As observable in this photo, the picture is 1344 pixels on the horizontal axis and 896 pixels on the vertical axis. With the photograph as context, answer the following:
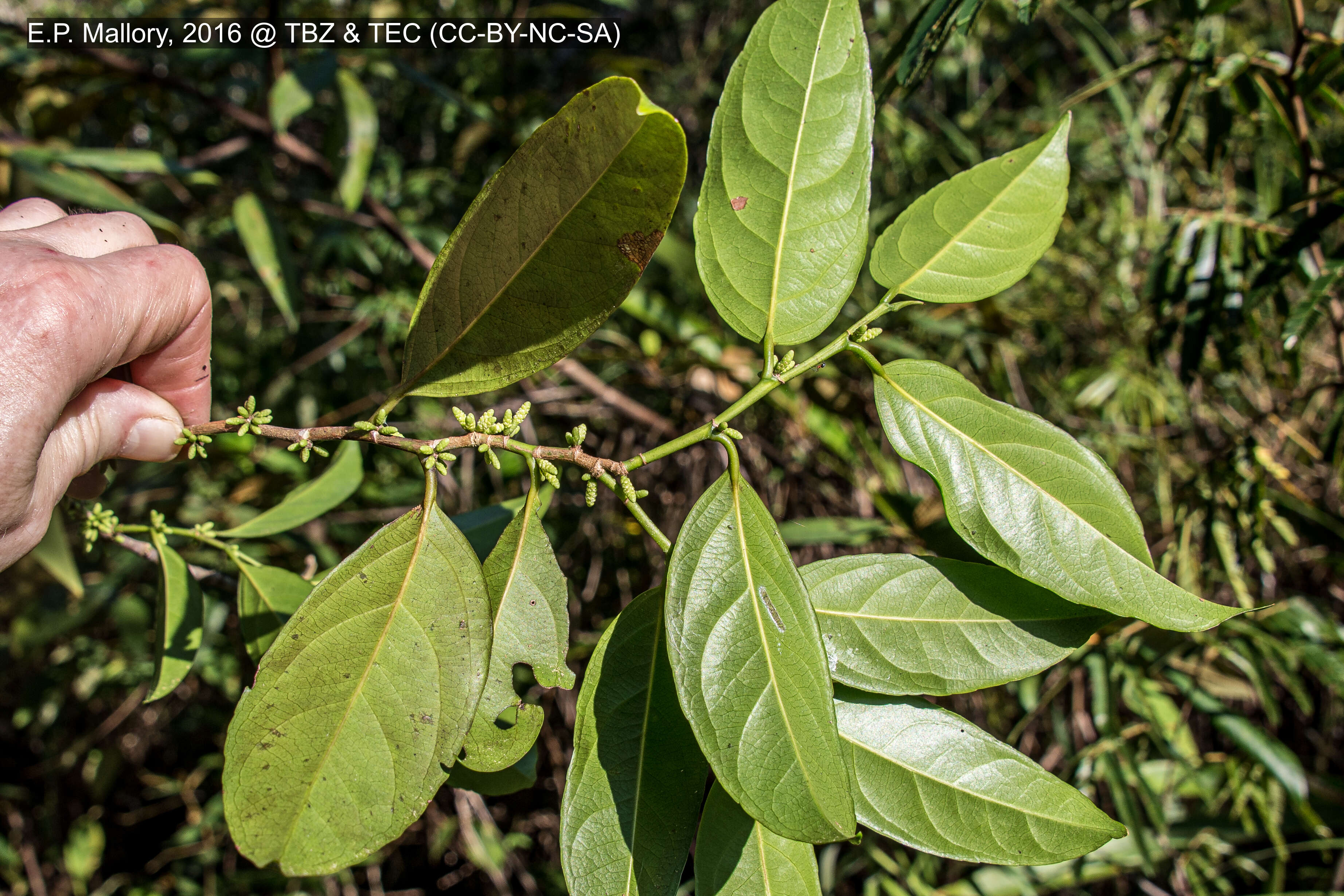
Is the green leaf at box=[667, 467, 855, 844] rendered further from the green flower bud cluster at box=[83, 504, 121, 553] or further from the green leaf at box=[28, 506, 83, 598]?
the green leaf at box=[28, 506, 83, 598]

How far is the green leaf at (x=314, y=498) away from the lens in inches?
41.4

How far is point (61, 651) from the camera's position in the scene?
246 cm

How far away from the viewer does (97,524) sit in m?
0.90

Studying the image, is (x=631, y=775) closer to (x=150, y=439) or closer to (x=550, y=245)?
(x=550, y=245)

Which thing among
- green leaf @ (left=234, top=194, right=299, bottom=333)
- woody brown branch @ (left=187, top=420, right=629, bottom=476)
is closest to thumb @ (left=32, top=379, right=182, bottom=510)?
woody brown branch @ (left=187, top=420, right=629, bottom=476)

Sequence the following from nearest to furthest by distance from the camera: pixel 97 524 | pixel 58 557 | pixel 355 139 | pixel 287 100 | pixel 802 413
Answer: pixel 97 524 < pixel 58 557 < pixel 287 100 < pixel 355 139 < pixel 802 413

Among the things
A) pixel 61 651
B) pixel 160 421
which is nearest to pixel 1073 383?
pixel 160 421

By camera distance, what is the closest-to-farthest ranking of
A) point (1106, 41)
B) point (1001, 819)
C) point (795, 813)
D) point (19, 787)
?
point (795, 813) < point (1001, 819) < point (1106, 41) < point (19, 787)

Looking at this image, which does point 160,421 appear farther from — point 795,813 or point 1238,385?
point 1238,385

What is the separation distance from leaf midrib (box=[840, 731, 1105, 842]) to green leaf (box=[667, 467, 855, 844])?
101 mm

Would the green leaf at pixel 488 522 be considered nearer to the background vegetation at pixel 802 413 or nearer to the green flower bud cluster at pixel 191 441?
the green flower bud cluster at pixel 191 441

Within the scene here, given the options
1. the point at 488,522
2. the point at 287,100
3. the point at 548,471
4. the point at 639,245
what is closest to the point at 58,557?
the point at 488,522

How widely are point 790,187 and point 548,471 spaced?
1.14 ft

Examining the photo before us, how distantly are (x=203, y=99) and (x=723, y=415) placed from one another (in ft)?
5.61
